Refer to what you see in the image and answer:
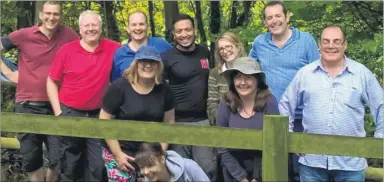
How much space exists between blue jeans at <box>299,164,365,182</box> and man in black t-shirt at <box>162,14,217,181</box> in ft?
2.91

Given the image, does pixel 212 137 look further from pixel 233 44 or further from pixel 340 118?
pixel 233 44

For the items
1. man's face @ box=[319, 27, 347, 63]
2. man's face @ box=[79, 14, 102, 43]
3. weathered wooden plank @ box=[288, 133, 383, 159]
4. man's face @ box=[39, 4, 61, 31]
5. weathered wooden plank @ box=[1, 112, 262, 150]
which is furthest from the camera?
man's face @ box=[39, 4, 61, 31]

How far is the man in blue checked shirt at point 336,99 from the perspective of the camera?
4.14 m

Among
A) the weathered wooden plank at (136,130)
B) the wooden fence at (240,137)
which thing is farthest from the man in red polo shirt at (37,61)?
the wooden fence at (240,137)

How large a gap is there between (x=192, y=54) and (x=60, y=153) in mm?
1287

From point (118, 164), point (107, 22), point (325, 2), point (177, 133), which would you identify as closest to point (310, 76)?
point (177, 133)

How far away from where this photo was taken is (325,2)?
23.7 feet

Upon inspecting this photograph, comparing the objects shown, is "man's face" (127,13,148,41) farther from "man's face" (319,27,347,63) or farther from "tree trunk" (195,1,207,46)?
"tree trunk" (195,1,207,46)

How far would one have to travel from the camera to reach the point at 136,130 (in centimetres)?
374

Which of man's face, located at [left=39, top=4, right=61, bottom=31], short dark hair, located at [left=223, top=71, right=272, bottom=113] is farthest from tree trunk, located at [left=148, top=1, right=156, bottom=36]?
short dark hair, located at [left=223, top=71, right=272, bottom=113]

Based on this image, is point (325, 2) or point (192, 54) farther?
point (325, 2)

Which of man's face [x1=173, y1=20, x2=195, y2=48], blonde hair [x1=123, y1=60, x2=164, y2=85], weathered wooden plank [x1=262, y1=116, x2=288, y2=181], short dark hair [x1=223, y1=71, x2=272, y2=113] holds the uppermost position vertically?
man's face [x1=173, y1=20, x2=195, y2=48]

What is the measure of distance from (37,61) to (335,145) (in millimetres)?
2695

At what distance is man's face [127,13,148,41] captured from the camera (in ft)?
16.1
